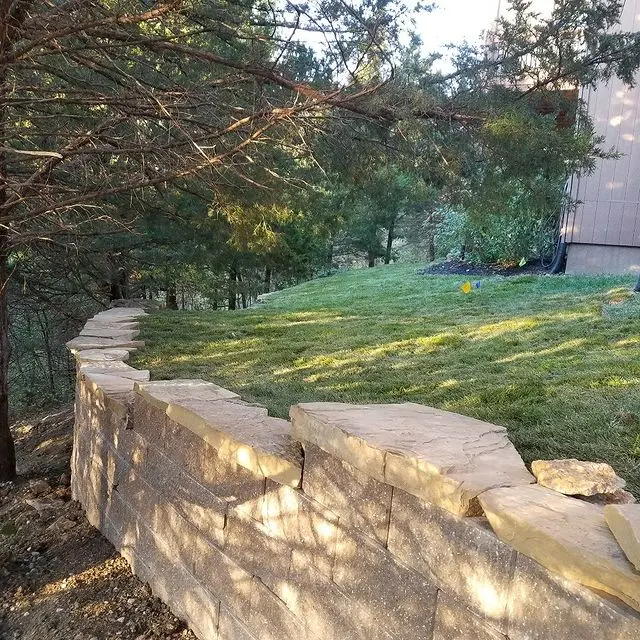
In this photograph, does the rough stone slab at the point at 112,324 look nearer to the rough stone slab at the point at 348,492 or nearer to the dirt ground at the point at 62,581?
the dirt ground at the point at 62,581

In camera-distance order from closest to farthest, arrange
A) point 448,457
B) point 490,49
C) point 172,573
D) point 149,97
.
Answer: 1. point 448,457
2. point 172,573
3. point 149,97
4. point 490,49

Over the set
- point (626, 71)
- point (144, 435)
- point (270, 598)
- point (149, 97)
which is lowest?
point (270, 598)

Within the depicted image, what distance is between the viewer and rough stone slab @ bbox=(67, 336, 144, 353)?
5.05 m

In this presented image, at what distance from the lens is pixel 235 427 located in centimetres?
268

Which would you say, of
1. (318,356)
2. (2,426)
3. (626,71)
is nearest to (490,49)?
(626,71)

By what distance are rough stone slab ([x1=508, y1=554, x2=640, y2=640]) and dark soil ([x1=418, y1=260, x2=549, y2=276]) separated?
32.0 ft

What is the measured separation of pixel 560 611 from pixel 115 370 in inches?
140

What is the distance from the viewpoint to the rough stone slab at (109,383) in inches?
153

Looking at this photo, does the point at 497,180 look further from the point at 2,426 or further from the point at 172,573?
the point at 2,426

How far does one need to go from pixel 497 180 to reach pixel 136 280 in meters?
6.43

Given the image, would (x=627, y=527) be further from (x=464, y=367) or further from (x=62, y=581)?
(x=62, y=581)

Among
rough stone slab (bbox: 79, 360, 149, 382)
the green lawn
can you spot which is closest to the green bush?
the green lawn

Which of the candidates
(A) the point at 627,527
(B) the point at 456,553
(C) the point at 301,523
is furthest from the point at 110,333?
(A) the point at 627,527

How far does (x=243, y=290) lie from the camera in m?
12.4
